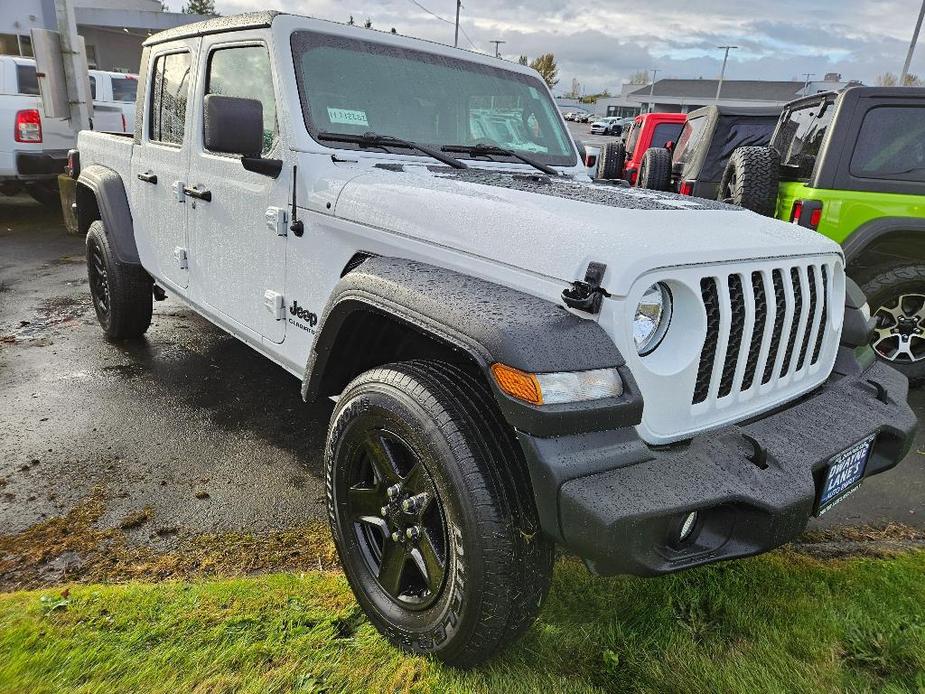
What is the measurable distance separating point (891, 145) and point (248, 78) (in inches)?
161

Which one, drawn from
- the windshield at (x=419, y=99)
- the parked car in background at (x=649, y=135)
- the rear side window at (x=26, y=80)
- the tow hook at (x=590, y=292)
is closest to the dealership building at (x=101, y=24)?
the rear side window at (x=26, y=80)

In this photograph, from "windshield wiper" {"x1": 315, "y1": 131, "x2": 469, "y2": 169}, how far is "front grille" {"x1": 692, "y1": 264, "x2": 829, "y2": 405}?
55.6 inches

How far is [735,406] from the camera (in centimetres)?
207

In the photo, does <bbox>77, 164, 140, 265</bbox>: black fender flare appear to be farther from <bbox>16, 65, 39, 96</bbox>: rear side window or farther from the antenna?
<bbox>16, 65, 39, 96</bbox>: rear side window

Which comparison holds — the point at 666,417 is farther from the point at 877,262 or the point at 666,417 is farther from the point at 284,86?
the point at 877,262

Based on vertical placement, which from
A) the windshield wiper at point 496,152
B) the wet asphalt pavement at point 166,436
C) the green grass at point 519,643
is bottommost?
the wet asphalt pavement at point 166,436

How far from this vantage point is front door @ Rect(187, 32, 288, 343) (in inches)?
117

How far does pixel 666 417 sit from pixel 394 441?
81cm

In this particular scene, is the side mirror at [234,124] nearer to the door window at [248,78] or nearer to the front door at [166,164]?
the door window at [248,78]

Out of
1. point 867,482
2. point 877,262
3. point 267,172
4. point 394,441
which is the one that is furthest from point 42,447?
point 877,262

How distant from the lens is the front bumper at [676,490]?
1.60 m

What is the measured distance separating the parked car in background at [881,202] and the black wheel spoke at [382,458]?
3.69 metres

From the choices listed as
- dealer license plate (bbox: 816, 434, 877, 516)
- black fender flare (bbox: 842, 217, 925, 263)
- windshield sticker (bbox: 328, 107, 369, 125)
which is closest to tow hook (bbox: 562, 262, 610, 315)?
dealer license plate (bbox: 816, 434, 877, 516)

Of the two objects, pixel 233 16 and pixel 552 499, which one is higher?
pixel 233 16
